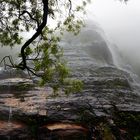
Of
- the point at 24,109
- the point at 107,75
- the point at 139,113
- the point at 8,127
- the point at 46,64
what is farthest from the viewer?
the point at 107,75

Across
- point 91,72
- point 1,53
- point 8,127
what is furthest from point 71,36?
point 8,127

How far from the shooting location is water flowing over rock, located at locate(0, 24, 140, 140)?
21703 millimetres

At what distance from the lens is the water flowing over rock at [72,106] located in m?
21.7

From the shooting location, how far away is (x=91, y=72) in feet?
109

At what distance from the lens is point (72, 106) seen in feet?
81.5

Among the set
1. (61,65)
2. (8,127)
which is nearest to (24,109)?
(8,127)

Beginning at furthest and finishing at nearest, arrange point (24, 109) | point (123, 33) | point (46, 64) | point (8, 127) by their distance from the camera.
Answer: point (123, 33) < point (24, 109) < point (8, 127) < point (46, 64)

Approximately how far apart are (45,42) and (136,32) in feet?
170

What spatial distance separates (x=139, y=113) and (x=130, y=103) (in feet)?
5.16

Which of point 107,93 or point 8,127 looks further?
point 107,93

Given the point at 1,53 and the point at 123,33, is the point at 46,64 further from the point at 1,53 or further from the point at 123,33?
the point at 123,33

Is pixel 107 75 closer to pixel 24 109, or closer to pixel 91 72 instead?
pixel 91 72

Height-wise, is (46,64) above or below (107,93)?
above

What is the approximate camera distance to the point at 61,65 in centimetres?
1738
